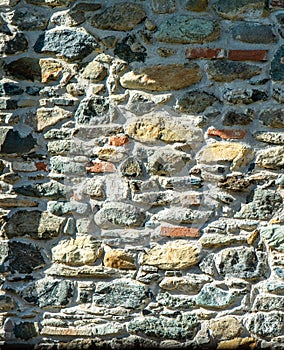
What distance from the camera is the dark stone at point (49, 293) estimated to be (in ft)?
10.1

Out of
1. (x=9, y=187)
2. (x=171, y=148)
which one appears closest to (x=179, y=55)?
(x=171, y=148)

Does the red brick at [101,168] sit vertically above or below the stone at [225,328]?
above

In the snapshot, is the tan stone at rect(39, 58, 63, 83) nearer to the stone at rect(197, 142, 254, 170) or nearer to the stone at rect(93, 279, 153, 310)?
the stone at rect(197, 142, 254, 170)

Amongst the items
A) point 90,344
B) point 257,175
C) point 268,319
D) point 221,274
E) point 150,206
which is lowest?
point 90,344

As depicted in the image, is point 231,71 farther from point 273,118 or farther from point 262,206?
point 262,206

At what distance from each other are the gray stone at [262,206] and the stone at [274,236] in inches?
2.6

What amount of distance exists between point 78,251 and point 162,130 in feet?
2.79

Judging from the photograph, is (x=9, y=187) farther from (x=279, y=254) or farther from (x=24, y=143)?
(x=279, y=254)

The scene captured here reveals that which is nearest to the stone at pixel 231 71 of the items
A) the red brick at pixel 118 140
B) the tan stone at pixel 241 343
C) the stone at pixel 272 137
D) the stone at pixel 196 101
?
the stone at pixel 196 101

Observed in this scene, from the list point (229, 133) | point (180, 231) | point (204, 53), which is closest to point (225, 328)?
point (180, 231)

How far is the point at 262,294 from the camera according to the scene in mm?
2965

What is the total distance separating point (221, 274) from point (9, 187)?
133 cm

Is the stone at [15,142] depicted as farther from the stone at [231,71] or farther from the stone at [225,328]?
the stone at [225,328]

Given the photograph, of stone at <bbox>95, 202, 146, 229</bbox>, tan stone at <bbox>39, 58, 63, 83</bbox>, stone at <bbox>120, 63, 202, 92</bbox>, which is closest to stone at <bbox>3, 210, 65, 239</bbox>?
stone at <bbox>95, 202, 146, 229</bbox>
